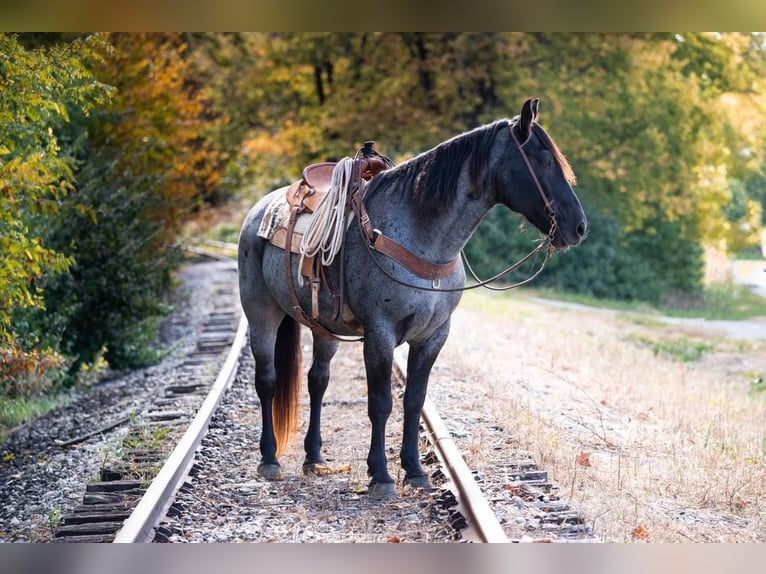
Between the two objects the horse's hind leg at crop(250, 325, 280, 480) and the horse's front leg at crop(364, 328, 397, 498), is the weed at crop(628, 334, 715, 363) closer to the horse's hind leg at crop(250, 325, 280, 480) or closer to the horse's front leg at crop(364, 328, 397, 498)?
the horse's hind leg at crop(250, 325, 280, 480)

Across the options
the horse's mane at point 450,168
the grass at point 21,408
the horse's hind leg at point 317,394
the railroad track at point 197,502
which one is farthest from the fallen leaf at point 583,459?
the grass at point 21,408

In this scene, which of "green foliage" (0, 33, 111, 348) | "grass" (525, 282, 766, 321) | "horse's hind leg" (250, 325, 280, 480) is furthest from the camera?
→ "grass" (525, 282, 766, 321)

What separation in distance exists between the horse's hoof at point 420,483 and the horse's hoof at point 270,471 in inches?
36.7

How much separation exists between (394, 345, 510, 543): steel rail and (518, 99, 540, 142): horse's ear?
180 centimetres

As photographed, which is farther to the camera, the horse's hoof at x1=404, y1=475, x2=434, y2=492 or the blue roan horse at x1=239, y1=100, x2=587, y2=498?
the horse's hoof at x1=404, y1=475, x2=434, y2=492

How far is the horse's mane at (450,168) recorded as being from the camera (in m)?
4.90

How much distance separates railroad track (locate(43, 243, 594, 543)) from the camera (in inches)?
177

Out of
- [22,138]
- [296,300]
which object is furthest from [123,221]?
[296,300]

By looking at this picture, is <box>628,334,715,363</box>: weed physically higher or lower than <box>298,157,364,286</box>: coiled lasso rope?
lower

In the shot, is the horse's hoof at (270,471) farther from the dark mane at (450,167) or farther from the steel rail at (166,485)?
the dark mane at (450,167)

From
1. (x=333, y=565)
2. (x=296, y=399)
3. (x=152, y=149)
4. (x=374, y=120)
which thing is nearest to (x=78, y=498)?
(x=296, y=399)

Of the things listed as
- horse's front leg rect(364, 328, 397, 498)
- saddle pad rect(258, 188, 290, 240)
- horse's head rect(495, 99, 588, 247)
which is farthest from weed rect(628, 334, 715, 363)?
horse's head rect(495, 99, 588, 247)

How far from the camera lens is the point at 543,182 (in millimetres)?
4762

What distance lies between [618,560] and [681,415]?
3511 mm
